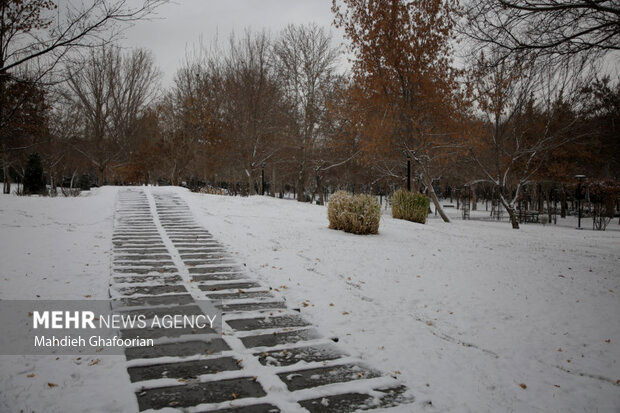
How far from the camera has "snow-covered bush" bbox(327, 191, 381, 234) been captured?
34.1 ft

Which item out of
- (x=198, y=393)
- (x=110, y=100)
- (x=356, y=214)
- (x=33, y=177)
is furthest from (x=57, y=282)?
(x=110, y=100)

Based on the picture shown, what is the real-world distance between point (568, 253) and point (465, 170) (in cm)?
2010

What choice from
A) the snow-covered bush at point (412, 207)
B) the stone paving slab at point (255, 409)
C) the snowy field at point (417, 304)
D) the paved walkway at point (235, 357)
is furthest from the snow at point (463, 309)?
the snow-covered bush at point (412, 207)

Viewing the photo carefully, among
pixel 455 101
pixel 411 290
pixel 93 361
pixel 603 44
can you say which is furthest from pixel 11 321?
pixel 455 101

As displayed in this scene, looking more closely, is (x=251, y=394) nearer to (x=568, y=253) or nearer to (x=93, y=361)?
(x=93, y=361)

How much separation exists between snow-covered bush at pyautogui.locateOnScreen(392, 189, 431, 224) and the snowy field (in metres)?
3.81

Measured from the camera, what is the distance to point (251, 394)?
2.99 meters

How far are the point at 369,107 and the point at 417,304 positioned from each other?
41.6ft

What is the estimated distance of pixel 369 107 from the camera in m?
16.7

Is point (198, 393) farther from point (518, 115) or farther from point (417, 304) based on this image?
point (518, 115)

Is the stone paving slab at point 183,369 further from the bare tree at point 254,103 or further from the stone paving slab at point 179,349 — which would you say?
the bare tree at point 254,103

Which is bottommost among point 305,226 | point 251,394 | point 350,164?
point 251,394

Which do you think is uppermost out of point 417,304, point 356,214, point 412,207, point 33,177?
point 33,177

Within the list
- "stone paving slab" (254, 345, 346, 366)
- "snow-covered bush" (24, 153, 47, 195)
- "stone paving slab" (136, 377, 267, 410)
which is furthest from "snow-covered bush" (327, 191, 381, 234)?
"snow-covered bush" (24, 153, 47, 195)
